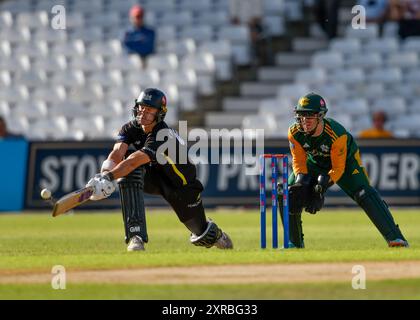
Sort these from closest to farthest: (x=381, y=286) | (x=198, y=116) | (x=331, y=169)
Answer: (x=381, y=286) → (x=331, y=169) → (x=198, y=116)

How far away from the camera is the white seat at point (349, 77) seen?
24.6 metres

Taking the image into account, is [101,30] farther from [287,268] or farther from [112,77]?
[287,268]

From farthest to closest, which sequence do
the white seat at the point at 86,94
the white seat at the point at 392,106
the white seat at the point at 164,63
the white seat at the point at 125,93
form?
the white seat at the point at 86,94, the white seat at the point at 164,63, the white seat at the point at 125,93, the white seat at the point at 392,106

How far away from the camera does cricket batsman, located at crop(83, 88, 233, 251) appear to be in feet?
39.7

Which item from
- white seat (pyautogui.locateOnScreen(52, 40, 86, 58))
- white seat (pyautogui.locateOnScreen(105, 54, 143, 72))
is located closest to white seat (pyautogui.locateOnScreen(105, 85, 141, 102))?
white seat (pyautogui.locateOnScreen(105, 54, 143, 72))

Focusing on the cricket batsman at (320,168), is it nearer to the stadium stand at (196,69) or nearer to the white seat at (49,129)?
the stadium stand at (196,69)

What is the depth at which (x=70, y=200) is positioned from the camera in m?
11.7

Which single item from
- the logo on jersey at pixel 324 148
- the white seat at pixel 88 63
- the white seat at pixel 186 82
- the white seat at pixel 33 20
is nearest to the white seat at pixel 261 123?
the white seat at pixel 186 82

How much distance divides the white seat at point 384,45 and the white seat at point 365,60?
12cm

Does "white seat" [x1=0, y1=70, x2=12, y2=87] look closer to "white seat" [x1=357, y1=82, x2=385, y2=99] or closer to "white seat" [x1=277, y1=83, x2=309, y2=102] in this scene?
"white seat" [x1=277, y1=83, x2=309, y2=102]

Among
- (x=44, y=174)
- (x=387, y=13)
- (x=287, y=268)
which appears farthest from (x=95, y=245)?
(x=387, y=13)

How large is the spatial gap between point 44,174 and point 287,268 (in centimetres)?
1271

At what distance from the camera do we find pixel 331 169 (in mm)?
12898

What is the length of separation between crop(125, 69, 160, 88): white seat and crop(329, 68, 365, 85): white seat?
3.75 meters
